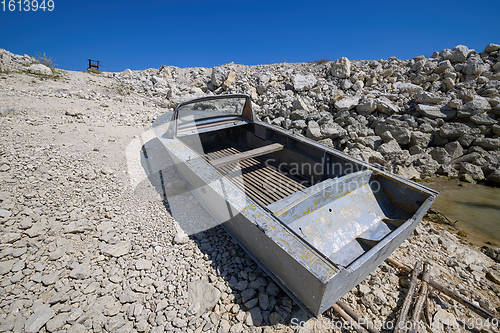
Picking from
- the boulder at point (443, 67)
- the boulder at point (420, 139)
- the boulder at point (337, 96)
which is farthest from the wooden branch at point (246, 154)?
the boulder at point (443, 67)

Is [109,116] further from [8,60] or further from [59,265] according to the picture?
[8,60]

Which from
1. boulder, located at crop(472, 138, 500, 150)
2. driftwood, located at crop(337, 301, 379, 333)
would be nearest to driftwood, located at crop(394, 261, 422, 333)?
driftwood, located at crop(337, 301, 379, 333)

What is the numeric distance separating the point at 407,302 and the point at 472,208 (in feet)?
10.9

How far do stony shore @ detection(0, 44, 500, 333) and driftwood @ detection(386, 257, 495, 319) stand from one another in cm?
10

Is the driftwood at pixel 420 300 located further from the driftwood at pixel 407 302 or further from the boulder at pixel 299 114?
the boulder at pixel 299 114

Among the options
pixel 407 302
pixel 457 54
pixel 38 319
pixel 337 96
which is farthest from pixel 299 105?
pixel 38 319

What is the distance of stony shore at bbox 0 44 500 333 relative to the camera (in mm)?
2090

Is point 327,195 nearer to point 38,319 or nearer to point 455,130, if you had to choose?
point 38,319

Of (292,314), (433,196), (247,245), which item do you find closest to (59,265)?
Answer: (247,245)

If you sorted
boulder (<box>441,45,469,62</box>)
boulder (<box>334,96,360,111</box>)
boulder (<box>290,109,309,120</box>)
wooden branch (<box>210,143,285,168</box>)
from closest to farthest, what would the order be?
wooden branch (<box>210,143,285,168</box>)
boulder (<box>290,109,309,120</box>)
boulder (<box>334,96,360,111</box>)
boulder (<box>441,45,469,62</box>)

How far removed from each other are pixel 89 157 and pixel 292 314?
4077 millimetres

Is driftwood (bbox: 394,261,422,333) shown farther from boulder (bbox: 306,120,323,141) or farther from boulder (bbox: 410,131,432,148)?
boulder (bbox: 410,131,432,148)

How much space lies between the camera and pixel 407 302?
84.7 inches

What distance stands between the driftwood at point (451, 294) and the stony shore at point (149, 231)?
10 cm
